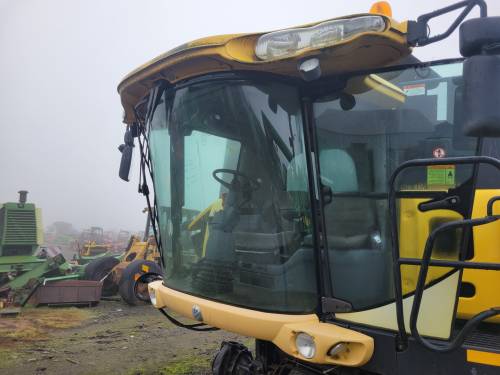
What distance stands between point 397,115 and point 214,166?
1.09 meters

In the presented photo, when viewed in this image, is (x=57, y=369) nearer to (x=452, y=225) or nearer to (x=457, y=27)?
(x=452, y=225)

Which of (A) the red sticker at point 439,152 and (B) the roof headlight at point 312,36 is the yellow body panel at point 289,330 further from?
(B) the roof headlight at point 312,36

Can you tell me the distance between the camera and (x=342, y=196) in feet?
7.93

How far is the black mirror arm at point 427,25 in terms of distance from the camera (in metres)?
2.01

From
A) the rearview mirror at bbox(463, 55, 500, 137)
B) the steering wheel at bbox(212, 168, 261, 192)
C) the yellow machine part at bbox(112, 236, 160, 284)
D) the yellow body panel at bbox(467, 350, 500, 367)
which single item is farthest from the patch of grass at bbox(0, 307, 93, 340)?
the rearview mirror at bbox(463, 55, 500, 137)

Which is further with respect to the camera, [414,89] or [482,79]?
[414,89]

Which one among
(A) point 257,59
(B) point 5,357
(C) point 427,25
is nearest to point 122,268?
(B) point 5,357

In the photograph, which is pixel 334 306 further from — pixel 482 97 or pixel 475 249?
pixel 482 97

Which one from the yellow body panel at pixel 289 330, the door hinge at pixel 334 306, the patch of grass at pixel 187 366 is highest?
the door hinge at pixel 334 306

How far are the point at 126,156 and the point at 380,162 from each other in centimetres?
213

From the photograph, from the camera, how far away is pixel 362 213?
238cm

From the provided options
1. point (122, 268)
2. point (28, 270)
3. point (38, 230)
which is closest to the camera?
point (28, 270)

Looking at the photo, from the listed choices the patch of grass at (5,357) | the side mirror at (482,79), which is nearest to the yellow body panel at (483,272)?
the side mirror at (482,79)

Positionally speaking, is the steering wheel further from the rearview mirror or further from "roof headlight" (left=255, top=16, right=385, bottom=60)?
the rearview mirror
